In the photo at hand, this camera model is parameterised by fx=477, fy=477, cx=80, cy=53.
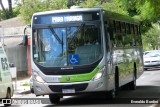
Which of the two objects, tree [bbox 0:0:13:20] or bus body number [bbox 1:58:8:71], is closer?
bus body number [bbox 1:58:8:71]

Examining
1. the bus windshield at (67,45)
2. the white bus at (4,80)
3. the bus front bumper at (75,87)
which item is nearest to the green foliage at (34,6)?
the white bus at (4,80)

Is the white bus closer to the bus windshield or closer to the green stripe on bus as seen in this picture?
the bus windshield

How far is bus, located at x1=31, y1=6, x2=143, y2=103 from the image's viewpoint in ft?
48.2

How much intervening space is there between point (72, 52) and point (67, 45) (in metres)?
0.28

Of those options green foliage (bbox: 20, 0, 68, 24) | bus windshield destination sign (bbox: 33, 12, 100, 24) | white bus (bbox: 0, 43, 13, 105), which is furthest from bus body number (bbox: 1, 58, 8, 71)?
green foliage (bbox: 20, 0, 68, 24)

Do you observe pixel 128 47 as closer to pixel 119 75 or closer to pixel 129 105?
pixel 119 75

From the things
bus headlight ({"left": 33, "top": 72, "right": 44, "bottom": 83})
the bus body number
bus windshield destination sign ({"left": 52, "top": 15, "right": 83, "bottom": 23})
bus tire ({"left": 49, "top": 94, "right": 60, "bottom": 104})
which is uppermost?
bus windshield destination sign ({"left": 52, "top": 15, "right": 83, "bottom": 23})

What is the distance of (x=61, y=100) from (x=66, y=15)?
3578 millimetres

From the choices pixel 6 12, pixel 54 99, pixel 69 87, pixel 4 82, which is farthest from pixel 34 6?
pixel 6 12

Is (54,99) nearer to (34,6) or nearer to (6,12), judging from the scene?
(34,6)

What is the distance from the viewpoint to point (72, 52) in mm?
14820

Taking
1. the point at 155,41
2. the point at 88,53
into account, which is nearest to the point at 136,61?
the point at 88,53

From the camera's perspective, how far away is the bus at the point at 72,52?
1468 cm

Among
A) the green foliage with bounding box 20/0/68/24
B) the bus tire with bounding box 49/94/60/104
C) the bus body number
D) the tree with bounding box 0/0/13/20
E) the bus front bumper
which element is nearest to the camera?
the bus front bumper
